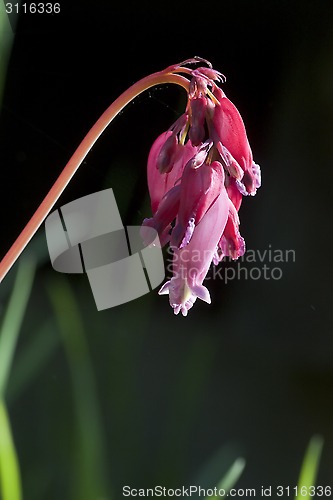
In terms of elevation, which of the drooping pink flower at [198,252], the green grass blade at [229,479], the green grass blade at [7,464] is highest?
the drooping pink flower at [198,252]

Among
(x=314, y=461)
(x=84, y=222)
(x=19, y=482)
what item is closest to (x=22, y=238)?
(x=84, y=222)

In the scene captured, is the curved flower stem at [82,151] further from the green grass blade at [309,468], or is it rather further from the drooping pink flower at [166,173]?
the green grass blade at [309,468]

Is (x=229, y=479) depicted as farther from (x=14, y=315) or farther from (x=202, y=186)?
(x=202, y=186)

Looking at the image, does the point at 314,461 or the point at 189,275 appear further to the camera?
the point at 314,461

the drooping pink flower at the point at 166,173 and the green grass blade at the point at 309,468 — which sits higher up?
the drooping pink flower at the point at 166,173

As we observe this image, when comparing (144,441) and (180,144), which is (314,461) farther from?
(180,144)

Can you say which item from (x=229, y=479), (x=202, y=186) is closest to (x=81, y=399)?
(x=229, y=479)

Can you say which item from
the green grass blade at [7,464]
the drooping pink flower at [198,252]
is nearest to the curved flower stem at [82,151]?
the drooping pink flower at [198,252]

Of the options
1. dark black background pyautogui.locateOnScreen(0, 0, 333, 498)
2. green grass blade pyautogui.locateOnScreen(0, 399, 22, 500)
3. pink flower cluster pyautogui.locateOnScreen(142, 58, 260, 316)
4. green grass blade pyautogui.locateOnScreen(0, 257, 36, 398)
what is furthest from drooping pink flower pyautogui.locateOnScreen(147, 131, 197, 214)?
green grass blade pyautogui.locateOnScreen(0, 399, 22, 500)
